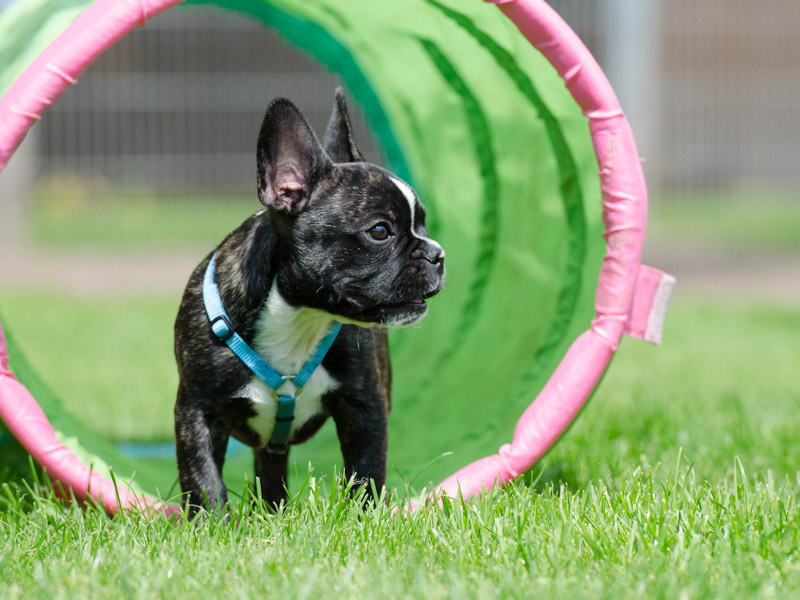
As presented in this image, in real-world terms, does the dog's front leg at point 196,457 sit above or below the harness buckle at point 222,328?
below

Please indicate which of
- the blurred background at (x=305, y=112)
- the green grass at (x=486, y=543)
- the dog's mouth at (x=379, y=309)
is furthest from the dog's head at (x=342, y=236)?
the blurred background at (x=305, y=112)

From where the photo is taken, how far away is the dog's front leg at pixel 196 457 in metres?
3.33

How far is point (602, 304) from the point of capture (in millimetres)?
3492

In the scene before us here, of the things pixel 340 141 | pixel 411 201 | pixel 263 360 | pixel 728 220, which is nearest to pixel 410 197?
pixel 411 201

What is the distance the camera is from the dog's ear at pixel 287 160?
10.7 ft

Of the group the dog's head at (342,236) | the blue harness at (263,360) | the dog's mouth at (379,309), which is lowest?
the blue harness at (263,360)

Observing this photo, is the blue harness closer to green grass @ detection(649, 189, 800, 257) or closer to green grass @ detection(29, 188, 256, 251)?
green grass @ detection(29, 188, 256, 251)

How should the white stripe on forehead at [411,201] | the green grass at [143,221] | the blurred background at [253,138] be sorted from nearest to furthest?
the white stripe on forehead at [411,201] → the blurred background at [253,138] → the green grass at [143,221]

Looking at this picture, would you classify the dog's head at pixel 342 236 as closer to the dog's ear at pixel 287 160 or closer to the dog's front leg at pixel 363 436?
the dog's ear at pixel 287 160

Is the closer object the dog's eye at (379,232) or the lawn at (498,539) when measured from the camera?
the lawn at (498,539)

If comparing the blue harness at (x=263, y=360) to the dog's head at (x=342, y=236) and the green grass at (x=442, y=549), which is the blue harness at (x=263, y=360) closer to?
the dog's head at (x=342, y=236)

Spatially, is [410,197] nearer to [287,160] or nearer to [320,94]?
[287,160]

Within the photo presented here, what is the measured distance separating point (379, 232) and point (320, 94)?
9.59 m

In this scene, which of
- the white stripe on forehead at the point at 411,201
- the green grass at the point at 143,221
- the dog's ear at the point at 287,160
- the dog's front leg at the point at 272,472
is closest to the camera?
the dog's ear at the point at 287,160
